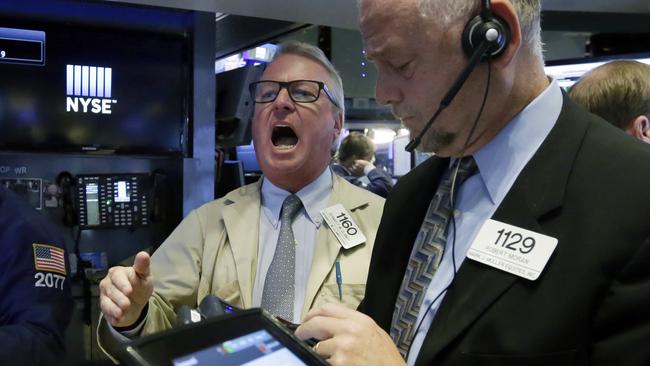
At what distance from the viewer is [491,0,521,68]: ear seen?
2.98ft

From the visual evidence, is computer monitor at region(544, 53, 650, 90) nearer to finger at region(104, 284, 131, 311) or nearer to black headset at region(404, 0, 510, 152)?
black headset at region(404, 0, 510, 152)

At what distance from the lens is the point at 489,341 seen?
2.57 feet

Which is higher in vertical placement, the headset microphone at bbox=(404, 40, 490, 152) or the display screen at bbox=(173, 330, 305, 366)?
the headset microphone at bbox=(404, 40, 490, 152)

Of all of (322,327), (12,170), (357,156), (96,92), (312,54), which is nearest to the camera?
(322,327)

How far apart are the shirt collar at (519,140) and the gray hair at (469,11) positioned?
10cm

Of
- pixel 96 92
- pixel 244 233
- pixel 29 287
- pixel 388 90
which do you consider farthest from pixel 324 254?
pixel 96 92

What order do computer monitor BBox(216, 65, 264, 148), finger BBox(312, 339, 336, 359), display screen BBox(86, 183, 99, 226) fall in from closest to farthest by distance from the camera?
finger BBox(312, 339, 336, 359) → display screen BBox(86, 183, 99, 226) → computer monitor BBox(216, 65, 264, 148)

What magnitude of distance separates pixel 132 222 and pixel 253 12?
1.40 meters

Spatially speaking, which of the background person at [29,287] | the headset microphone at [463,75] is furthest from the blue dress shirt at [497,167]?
the background person at [29,287]

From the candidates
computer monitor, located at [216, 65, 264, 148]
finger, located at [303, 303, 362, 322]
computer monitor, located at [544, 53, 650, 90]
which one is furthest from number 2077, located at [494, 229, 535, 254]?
computer monitor, located at [544, 53, 650, 90]

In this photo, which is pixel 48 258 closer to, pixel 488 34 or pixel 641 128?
pixel 488 34

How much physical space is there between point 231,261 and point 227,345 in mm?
943

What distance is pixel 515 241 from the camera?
0.83 meters

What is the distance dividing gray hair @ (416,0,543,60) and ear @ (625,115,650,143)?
833 mm
